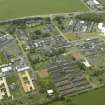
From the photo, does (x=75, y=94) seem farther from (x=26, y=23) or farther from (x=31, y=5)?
(x=31, y=5)

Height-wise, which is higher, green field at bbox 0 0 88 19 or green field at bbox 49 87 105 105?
green field at bbox 0 0 88 19

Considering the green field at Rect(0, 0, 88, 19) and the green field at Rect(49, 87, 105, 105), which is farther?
the green field at Rect(0, 0, 88, 19)

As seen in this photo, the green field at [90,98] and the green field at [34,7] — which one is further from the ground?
the green field at [34,7]

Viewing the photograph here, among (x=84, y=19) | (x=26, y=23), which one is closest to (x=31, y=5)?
(x=26, y=23)

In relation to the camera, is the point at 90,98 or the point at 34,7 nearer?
the point at 90,98

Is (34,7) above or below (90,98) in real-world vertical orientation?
above
